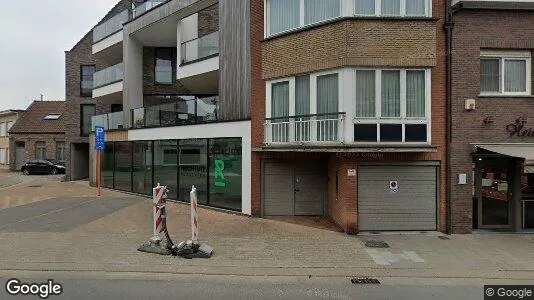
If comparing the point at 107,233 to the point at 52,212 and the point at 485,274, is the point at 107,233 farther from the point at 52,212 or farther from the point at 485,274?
the point at 485,274

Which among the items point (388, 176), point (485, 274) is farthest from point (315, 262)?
point (388, 176)

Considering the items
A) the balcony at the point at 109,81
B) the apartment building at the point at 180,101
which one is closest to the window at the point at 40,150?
the apartment building at the point at 180,101

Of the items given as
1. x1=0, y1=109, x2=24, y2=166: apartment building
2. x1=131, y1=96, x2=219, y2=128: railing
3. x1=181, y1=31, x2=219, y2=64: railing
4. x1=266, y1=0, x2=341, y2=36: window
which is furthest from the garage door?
x1=0, y1=109, x2=24, y2=166: apartment building

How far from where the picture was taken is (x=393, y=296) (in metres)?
5.62

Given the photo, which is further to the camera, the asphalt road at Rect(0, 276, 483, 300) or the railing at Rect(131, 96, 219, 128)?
the railing at Rect(131, 96, 219, 128)

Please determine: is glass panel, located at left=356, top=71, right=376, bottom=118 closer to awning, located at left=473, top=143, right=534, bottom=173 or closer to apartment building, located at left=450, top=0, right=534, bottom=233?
apartment building, located at left=450, top=0, right=534, bottom=233

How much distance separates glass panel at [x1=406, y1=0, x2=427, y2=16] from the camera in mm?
9664

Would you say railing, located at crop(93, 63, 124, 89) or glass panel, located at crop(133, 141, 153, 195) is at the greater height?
railing, located at crop(93, 63, 124, 89)

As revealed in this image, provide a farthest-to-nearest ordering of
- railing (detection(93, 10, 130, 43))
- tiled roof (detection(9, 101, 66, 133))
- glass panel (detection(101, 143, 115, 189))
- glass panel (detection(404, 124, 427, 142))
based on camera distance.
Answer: tiled roof (detection(9, 101, 66, 133)) → railing (detection(93, 10, 130, 43)) → glass panel (detection(101, 143, 115, 189)) → glass panel (detection(404, 124, 427, 142))

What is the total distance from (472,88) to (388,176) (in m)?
3.35

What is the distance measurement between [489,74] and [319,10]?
512cm

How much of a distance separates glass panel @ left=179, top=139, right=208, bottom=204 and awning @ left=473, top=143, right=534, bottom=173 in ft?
29.3

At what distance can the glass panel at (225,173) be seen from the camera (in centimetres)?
1222

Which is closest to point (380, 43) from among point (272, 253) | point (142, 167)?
point (272, 253)
